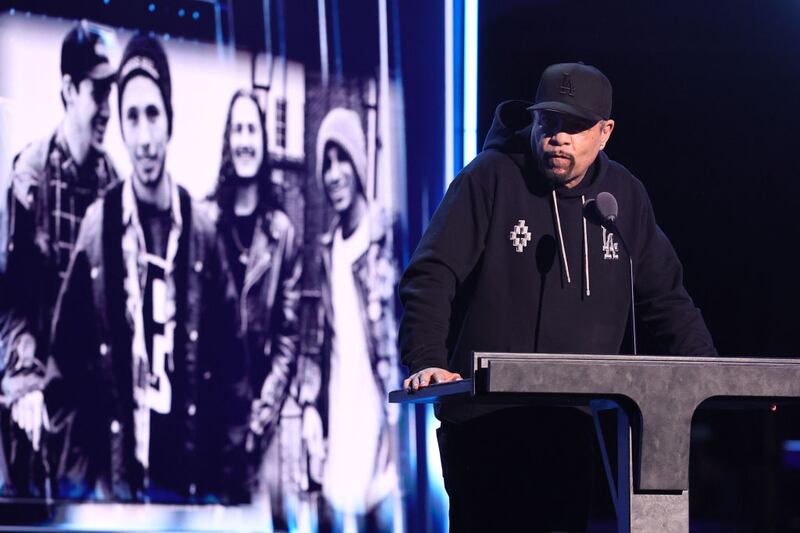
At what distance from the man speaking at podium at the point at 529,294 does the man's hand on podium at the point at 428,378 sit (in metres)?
0.16

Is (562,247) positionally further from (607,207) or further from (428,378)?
(428,378)

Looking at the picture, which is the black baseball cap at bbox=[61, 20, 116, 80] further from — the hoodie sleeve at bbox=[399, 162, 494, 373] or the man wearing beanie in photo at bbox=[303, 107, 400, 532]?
the hoodie sleeve at bbox=[399, 162, 494, 373]

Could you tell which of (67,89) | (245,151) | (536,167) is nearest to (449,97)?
(245,151)

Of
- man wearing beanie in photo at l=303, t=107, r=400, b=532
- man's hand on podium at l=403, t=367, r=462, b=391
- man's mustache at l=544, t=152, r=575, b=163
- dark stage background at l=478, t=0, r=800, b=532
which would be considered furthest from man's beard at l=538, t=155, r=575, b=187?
dark stage background at l=478, t=0, r=800, b=532

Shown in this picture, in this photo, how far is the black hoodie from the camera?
8.23 ft

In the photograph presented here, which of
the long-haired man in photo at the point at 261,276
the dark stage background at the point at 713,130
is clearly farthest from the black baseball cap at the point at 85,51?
the dark stage background at the point at 713,130

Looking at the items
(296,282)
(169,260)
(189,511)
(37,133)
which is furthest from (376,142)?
(189,511)

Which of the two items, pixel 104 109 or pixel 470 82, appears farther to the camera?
pixel 470 82

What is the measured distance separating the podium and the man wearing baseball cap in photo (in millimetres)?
2593

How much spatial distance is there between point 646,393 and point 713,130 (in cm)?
323

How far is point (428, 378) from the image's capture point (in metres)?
2.21

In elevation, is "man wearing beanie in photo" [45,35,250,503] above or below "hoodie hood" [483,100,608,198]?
below

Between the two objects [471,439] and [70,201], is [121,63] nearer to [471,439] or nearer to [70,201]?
[70,201]

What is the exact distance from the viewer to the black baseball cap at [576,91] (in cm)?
252
